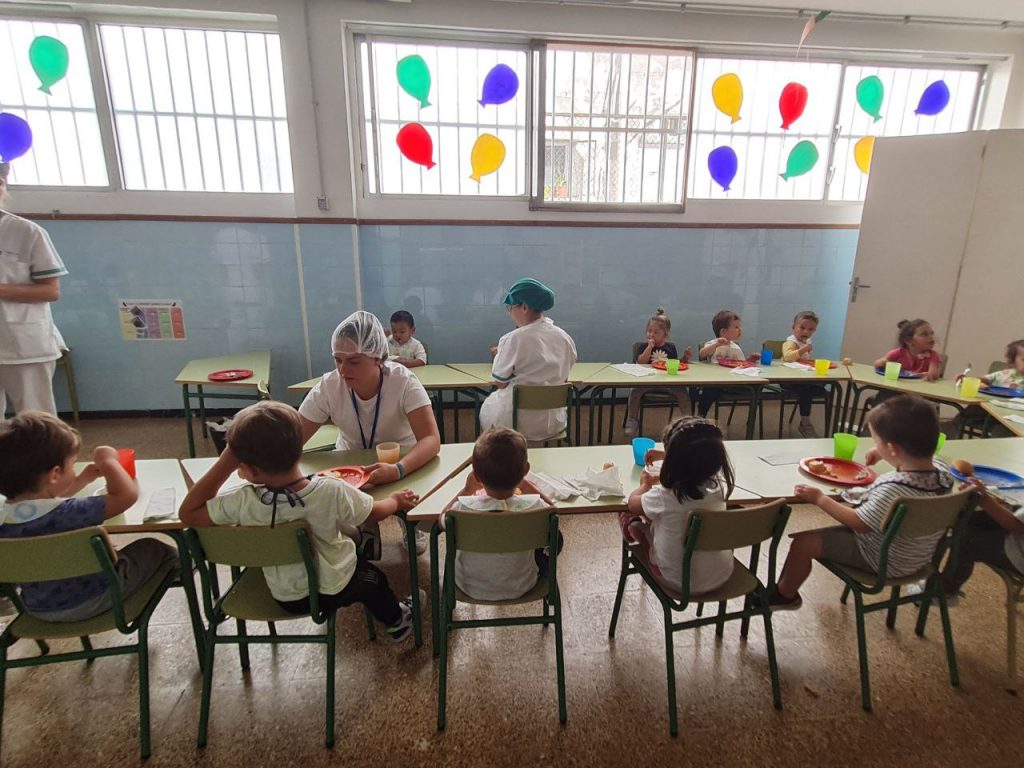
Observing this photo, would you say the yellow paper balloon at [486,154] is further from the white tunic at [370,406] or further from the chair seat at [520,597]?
the chair seat at [520,597]

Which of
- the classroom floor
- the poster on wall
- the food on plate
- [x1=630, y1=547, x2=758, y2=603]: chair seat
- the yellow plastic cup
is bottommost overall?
the classroom floor

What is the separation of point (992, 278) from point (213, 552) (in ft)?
22.1

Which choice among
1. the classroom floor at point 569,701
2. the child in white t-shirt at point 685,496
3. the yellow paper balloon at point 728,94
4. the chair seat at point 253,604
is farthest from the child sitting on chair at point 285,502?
the yellow paper balloon at point 728,94

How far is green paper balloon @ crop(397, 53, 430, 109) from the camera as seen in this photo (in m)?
4.99

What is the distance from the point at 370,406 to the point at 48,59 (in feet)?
16.3

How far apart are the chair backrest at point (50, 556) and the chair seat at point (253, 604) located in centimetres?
45

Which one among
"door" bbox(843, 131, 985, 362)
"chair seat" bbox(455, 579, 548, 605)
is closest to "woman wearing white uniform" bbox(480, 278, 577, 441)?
"chair seat" bbox(455, 579, 548, 605)

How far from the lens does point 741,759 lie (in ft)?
6.03

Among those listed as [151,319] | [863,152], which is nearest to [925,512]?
[863,152]

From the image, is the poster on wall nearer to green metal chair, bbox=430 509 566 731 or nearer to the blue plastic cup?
green metal chair, bbox=430 509 566 731

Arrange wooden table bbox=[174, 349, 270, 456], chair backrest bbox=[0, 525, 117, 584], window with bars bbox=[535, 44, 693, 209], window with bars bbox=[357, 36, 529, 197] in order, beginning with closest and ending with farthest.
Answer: chair backrest bbox=[0, 525, 117, 584], wooden table bbox=[174, 349, 270, 456], window with bars bbox=[357, 36, 529, 197], window with bars bbox=[535, 44, 693, 209]

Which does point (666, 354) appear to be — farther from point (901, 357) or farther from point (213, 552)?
point (213, 552)

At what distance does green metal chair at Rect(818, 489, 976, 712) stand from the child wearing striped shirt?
39mm

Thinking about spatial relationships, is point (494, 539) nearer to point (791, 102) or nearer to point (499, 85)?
point (499, 85)
